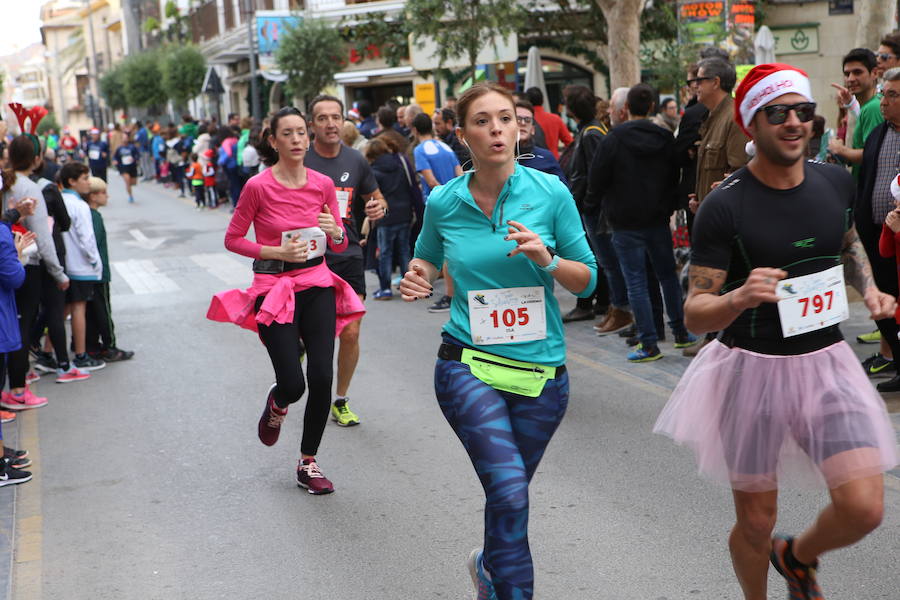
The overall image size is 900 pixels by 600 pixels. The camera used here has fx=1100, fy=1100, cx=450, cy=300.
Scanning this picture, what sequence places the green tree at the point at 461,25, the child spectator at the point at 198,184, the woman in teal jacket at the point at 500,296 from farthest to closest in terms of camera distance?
1. the child spectator at the point at 198,184
2. the green tree at the point at 461,25
3. the woman in teal jacket at the point at 500,296

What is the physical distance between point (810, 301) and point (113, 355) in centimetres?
751

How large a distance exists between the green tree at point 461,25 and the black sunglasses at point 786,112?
45.9 ft

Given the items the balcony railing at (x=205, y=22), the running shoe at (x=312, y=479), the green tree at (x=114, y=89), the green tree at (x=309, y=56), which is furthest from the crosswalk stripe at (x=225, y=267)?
the green tree at (x=114, y=89)

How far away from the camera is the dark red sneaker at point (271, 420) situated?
5.79 m

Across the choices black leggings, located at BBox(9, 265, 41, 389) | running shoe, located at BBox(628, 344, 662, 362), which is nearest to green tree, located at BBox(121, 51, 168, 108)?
black leggings, located at BBox(9, 265, 41, 389)

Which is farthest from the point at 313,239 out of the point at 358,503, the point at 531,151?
the point at 531,151

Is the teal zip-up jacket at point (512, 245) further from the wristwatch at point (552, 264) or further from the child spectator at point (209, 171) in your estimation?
the child spectator at point (209, 171)

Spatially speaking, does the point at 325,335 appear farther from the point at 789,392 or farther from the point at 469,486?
the point at 789,392

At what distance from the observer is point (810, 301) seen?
11.0 ft

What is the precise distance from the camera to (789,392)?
3.35 metres

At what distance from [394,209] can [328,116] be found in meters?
5.63

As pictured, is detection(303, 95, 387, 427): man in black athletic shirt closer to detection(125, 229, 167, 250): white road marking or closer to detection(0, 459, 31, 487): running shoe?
detection(0, 459, 31, 487): running shoe

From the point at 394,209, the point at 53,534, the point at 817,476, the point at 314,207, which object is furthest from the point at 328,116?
the point at 394,209

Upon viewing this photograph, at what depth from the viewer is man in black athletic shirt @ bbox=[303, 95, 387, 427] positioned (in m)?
6.41
